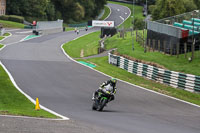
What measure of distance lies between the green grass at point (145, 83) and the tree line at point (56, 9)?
220ft

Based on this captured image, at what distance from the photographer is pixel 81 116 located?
18422 millimetres

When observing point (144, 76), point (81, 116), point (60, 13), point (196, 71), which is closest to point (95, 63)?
point (144, 76)

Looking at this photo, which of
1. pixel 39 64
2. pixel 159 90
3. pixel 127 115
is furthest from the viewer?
pixel 39 64

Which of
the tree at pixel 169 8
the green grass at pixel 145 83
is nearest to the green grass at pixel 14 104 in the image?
the green grass at pixel 145 83

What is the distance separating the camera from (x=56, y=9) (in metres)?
124

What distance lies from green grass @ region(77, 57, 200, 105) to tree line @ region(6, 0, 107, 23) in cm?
6705

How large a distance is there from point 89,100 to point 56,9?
102m

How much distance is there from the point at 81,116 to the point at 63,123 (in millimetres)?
2817

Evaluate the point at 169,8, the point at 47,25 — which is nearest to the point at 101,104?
the point at 169,8

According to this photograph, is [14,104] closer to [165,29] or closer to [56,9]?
[165,29]

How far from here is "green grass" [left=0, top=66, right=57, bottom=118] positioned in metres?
17.7

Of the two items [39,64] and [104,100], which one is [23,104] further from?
[39,64]

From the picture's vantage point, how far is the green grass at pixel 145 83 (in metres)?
29.0

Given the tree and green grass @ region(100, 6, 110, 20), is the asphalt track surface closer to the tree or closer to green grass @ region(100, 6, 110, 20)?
the tree
